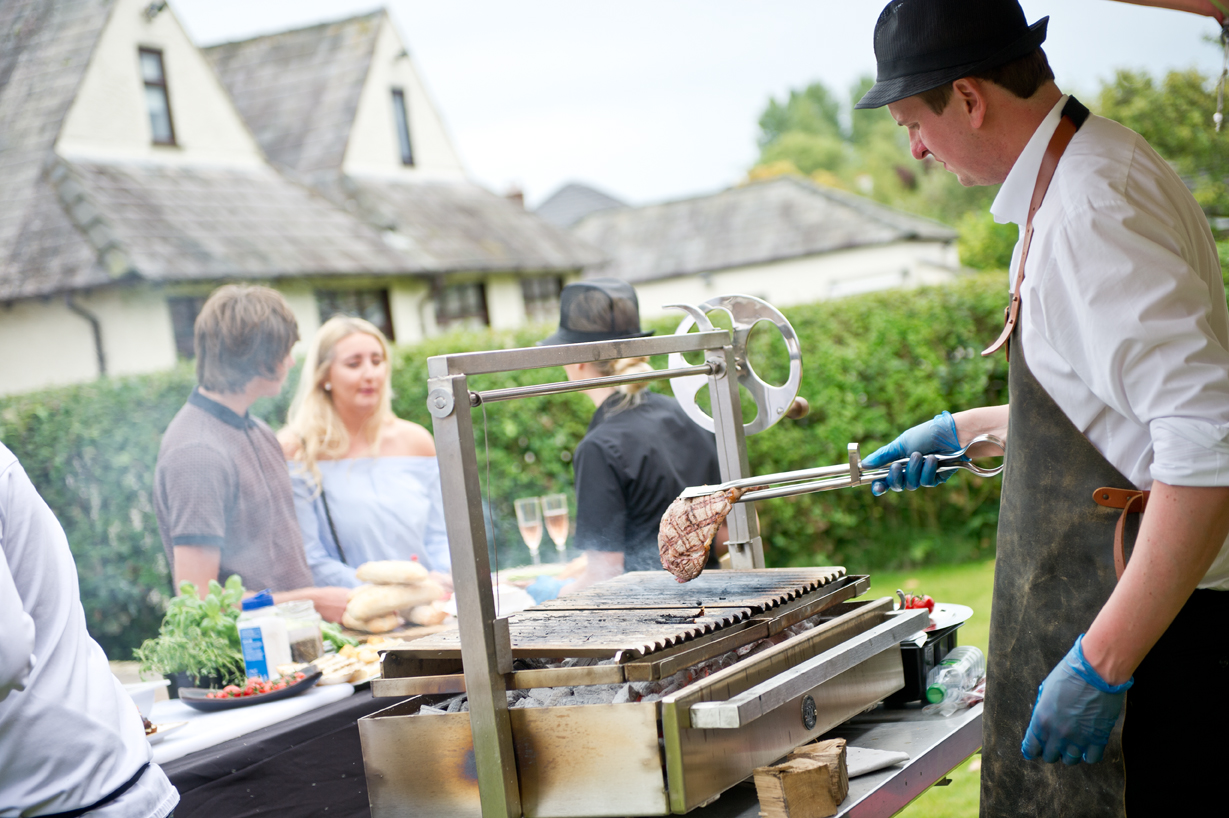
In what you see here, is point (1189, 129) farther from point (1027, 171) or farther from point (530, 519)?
point (1027, 171)

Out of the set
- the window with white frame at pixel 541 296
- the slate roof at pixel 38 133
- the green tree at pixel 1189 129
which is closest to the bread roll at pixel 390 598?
the slate roof at pixel 38 133

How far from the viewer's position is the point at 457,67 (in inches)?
1179

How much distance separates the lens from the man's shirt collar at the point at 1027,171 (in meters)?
1.67

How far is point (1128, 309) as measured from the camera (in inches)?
56.4

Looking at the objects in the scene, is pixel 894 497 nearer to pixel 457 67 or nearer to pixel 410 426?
pixel 410 426

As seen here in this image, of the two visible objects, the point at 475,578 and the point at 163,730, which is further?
the point at 163,730

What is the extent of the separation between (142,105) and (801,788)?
1526 centimetres

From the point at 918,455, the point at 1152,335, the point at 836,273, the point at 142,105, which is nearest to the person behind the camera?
the point at 1152,335

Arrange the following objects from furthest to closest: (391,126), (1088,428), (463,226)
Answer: (391,126)
(463,226)
(1088,428)

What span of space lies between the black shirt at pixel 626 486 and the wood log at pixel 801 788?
1.49 metres

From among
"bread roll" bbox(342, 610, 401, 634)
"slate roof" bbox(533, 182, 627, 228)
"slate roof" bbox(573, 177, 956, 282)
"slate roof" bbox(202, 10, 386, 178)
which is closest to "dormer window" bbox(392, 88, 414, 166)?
"slate roof" bbox(202, 10, 386, 178)

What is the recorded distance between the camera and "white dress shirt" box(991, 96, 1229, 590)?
4.59 ft

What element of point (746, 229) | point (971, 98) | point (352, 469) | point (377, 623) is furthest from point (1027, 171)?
point (746, 229)

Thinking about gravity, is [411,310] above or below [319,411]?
above
